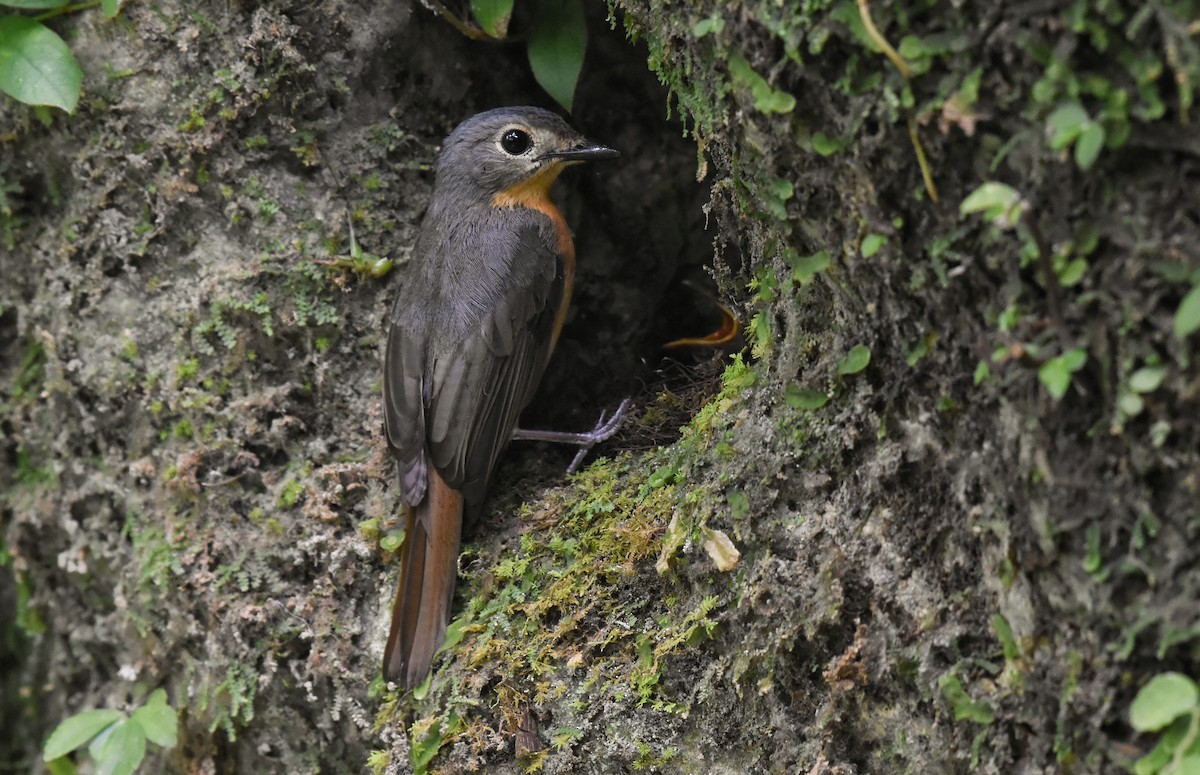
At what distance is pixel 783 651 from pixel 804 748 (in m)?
0.23

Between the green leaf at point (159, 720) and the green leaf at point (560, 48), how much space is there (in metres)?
2.46

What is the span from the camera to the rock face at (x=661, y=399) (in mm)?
1965

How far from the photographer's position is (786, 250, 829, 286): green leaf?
2541 millimetres

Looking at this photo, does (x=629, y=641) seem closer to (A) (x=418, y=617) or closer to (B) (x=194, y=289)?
(A) (x=418, y=617)

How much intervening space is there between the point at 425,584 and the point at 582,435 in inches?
37.3

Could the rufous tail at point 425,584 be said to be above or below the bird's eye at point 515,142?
below

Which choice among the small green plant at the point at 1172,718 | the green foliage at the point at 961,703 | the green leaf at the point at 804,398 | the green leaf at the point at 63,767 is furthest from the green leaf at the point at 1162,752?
the green leaf at the point at 63,767

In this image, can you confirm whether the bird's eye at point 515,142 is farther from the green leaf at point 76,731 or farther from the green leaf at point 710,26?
the green leaf at point 76,731

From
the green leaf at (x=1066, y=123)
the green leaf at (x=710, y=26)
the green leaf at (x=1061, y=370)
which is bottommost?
the green leaf at (x=1061, y=370)

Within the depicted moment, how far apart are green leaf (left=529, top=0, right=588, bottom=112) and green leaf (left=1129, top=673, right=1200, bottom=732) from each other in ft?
8.96

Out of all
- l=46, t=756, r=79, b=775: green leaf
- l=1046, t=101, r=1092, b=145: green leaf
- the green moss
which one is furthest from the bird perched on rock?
l=1046, t=101, r=1092, b=145: green leaf

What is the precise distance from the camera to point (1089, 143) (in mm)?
1847

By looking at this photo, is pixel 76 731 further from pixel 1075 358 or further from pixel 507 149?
pixel 1075 358

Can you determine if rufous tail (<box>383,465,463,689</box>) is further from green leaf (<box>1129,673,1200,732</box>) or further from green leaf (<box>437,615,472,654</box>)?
green leaf (<box>1129,673,1200,732</box>)
